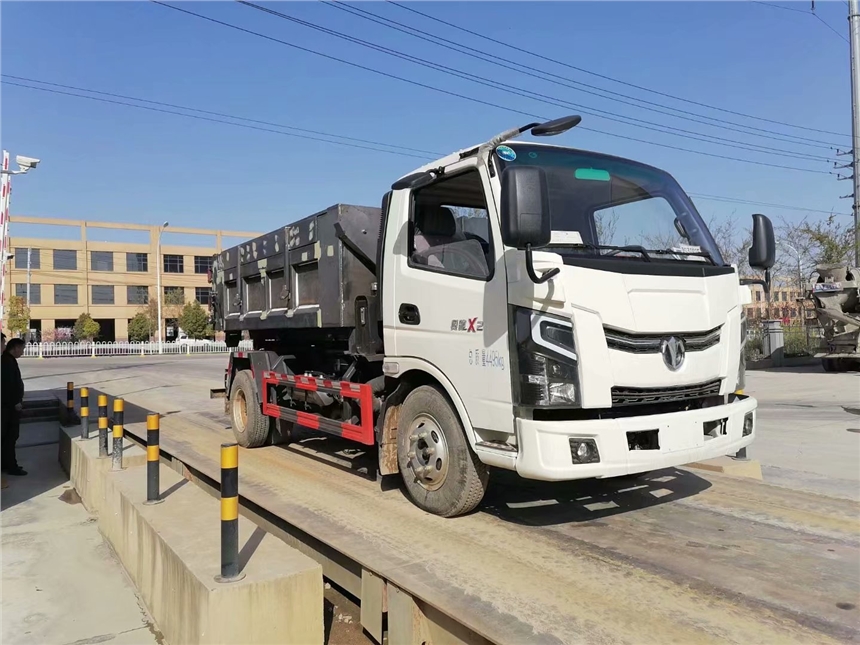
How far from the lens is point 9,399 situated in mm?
8352

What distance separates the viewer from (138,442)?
9258 millimetres

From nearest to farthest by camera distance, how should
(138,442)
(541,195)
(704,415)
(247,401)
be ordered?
(541,195) → (704,415) → (247,401) → (138,442)

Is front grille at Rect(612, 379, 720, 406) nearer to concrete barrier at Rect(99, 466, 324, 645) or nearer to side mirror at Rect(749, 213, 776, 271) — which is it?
side mirror at Rect(749, 213, 776, 271)

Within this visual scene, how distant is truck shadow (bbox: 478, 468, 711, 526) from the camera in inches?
184

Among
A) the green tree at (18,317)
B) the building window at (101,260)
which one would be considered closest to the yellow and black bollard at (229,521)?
the green tree at (18,317)

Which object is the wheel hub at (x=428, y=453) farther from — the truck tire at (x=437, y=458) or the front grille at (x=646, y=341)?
the front grille at (x=646, y=341)

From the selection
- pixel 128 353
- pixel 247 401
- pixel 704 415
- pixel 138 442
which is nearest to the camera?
pixel 704 415

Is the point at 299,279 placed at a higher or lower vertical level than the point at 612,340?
higher

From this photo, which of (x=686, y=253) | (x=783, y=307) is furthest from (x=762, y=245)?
(x=783, y=307)

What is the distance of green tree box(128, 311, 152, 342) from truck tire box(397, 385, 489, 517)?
62.0m

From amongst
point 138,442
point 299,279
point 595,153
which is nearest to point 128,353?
point 138,442

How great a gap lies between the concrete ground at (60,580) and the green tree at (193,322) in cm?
5243

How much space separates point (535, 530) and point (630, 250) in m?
1.97

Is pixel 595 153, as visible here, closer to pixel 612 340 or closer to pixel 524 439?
pixel 612 340
